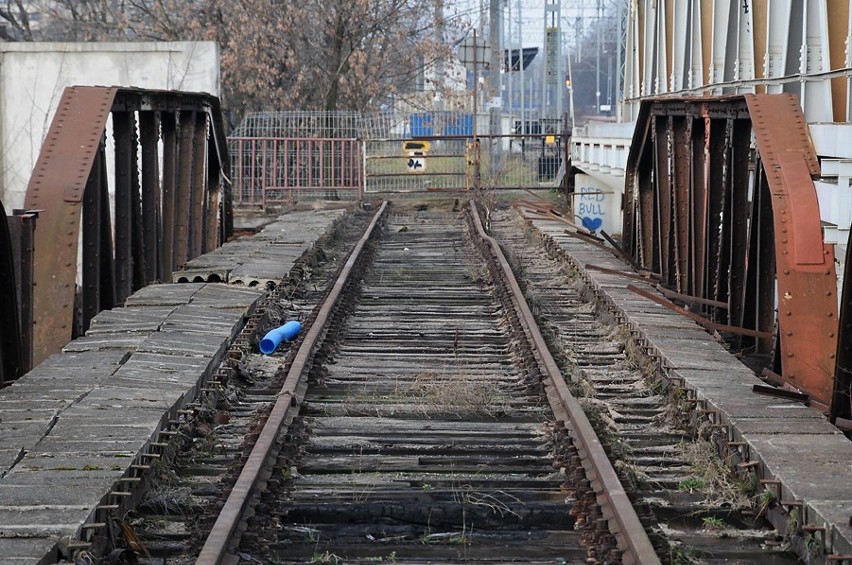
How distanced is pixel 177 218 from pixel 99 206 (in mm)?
3337

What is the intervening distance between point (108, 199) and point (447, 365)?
387 cm

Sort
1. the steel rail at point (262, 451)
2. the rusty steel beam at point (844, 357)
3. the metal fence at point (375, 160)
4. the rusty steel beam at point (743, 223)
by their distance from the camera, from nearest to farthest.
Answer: the steel rail at point (262, 451)
the rusty steel beam at point (844, 357)
the rusty steel beam at point (743, 223)
the metal fence at point (375, 160)

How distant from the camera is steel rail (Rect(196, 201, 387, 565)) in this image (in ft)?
15.7

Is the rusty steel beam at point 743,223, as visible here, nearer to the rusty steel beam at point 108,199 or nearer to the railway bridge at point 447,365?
the railway bridge at point 447,365

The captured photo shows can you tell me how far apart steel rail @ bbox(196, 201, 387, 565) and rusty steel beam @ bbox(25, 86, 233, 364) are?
6.44 ft

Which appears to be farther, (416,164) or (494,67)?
(494,67)

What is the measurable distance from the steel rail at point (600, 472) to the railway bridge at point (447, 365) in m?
0.02

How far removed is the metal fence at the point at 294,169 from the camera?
1217 inches

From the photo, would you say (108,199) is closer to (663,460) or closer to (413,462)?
(413,462)

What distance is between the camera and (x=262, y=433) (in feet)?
21.3

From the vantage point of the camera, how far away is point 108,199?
1098 cm

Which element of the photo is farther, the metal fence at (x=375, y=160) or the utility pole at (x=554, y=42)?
the utility pole at (x=554, y=42)


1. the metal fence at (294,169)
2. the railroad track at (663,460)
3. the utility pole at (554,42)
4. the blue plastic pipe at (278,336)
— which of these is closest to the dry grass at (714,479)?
the railroad track at (663,460)

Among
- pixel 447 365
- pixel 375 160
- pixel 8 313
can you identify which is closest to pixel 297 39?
pixel 375 160
